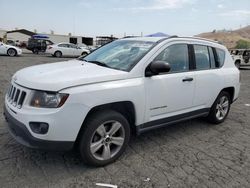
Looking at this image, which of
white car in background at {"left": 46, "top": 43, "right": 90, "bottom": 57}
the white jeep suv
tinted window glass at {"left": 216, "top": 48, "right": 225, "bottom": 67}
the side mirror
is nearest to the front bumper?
the white jeep suv

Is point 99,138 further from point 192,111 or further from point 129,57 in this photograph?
point 192,111

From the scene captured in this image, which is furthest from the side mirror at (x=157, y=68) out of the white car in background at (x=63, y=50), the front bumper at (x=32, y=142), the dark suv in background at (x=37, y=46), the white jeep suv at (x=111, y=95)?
the dark suv in background at (x=37, y=46)

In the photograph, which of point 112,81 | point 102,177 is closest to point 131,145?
point 102,177

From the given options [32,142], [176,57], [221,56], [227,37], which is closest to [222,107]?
[221,56]

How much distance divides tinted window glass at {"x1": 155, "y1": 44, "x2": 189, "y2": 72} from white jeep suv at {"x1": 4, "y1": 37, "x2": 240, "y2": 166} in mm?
15

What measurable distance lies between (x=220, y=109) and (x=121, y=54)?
257 cm

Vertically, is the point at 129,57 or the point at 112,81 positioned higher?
the point at 129,57

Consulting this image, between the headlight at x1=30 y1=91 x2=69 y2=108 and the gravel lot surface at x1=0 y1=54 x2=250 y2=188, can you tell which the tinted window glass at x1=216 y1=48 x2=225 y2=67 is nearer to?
the gravel lot surface at x1=0 y1=54 x2=250 y2=188

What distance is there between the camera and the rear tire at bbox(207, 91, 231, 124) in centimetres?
498

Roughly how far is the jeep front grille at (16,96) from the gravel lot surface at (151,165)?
2.66 ft

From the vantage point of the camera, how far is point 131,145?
3.98 m

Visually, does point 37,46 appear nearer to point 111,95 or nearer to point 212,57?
point 212,57

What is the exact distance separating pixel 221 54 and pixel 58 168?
3816 millimetres

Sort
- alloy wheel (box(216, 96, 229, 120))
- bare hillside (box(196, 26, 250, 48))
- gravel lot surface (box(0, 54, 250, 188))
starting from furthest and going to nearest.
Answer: bare hillside (box(196, 26, 250, 48)) → alloy wheel (box(216, 96, 229, 120)) → gravel lot surface (box(0, 54, 250, 188))
